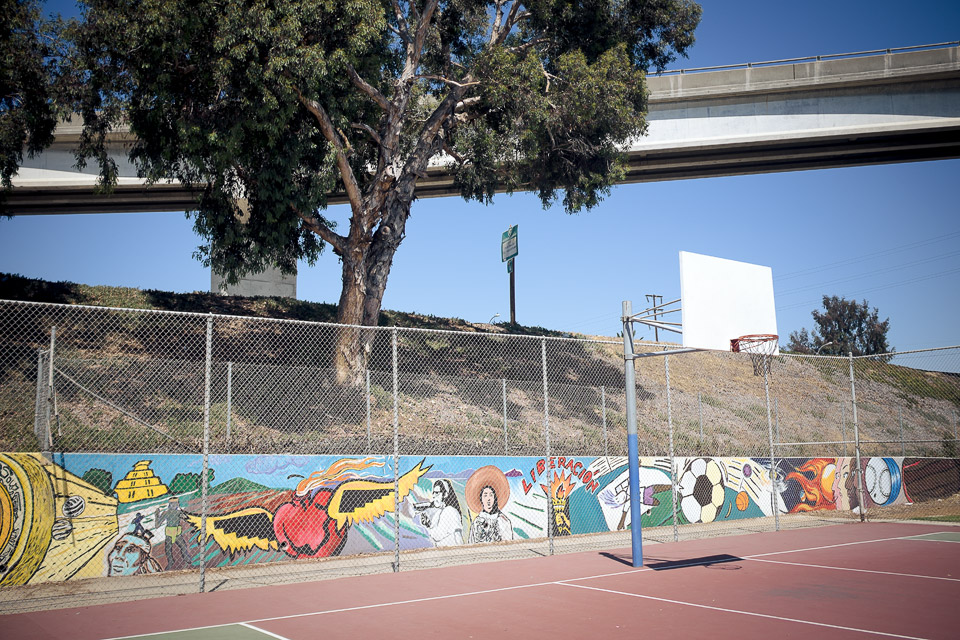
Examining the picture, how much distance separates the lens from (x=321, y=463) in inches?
445

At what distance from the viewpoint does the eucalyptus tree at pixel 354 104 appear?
1519 centimetres

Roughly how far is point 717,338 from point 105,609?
9081 mm

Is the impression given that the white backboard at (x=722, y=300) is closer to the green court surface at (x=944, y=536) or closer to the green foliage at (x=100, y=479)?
the green court surface at (x=944, y=536)

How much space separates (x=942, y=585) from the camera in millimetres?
8656

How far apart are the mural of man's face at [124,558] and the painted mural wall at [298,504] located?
1 cm

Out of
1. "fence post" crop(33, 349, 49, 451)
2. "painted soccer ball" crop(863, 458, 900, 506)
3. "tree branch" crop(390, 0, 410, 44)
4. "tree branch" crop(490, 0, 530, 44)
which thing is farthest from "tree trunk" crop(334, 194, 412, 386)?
"painted soccer ball" crop(863, 458, 900, 506)

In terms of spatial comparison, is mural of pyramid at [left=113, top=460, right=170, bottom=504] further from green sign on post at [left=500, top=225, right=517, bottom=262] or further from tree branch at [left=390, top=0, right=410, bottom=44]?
green sign on post at [left=500, top=225, right=517, bottom=262]

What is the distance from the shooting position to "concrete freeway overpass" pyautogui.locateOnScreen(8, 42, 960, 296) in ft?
86.1

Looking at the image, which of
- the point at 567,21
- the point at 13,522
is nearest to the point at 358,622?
the point at 13,522

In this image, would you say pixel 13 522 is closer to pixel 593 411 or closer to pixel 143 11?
pixel 143 11

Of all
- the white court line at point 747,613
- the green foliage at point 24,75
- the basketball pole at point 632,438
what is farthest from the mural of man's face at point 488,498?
the green foliage at point 24,75

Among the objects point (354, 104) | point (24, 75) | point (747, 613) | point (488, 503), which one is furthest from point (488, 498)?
point (24, 75)

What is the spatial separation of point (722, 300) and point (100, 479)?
9.54 meters

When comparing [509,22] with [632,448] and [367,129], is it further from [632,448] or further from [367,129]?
[632,448]
